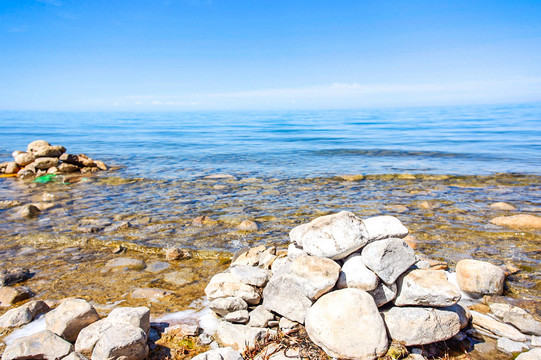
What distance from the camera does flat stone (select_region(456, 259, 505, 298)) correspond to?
432 cm

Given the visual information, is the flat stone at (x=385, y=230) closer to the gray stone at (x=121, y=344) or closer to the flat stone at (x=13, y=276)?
the gray stone at (x=121, y=344)

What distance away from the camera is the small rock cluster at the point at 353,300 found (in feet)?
10.5

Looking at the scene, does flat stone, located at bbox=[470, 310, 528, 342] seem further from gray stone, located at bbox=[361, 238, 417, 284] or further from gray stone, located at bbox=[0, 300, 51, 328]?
gray stone, located at bbox=[0, 300, 51, 328]

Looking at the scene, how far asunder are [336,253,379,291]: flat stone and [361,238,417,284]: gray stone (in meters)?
Result: 0.07

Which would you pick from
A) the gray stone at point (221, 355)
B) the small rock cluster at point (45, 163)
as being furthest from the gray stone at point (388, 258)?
the small rock cluster at point (45, 163)

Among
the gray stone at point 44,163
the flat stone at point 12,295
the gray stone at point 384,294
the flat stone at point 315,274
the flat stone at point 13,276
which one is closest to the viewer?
the flat stone at point 315,274

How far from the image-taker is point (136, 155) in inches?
844

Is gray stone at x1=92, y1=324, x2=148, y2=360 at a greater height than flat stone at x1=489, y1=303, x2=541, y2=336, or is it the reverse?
Result: gray stone at x1=92, y1=324, x2=148, y2=360

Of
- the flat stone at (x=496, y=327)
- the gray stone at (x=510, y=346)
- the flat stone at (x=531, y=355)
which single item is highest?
the flat stone at (x=531, y=355)

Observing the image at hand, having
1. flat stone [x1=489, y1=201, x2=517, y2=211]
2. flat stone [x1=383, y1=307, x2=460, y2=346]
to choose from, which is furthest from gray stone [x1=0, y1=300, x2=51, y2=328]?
flat stone [x1=489, y1=201, x2=517, y2=211]

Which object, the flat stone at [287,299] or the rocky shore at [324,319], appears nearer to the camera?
the rocky shore at [324,319]

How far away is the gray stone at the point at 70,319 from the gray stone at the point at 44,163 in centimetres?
1367

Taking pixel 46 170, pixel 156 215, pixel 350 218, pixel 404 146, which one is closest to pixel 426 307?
pixel 350 218

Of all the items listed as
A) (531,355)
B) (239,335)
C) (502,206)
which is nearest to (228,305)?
(239,335)
